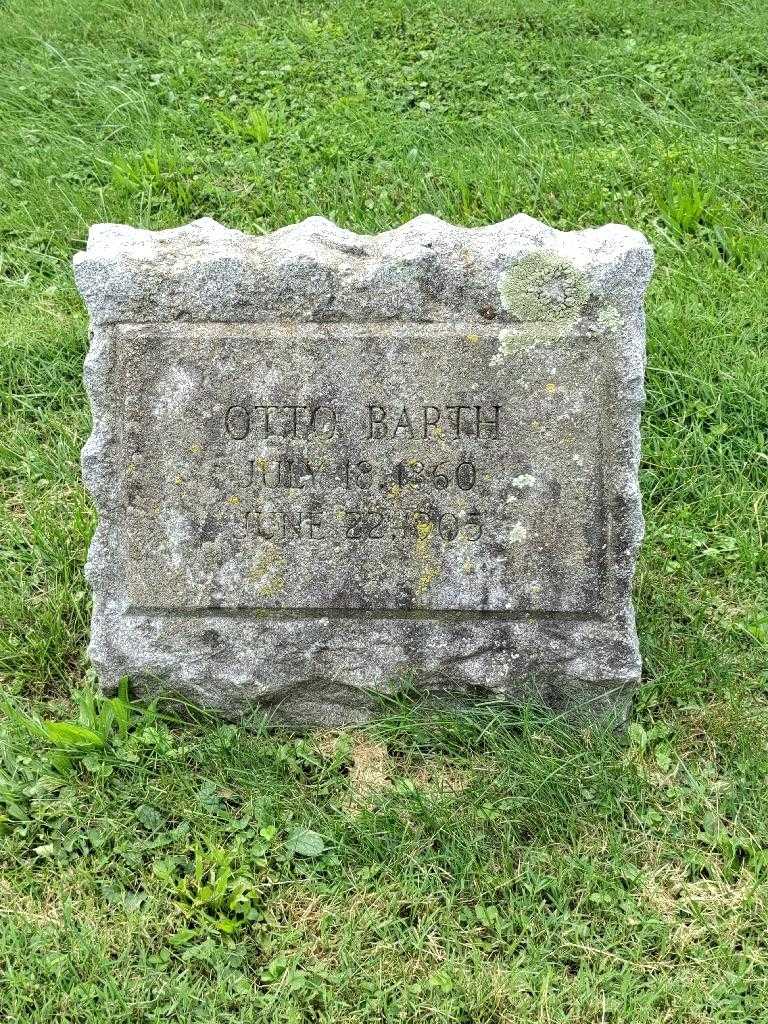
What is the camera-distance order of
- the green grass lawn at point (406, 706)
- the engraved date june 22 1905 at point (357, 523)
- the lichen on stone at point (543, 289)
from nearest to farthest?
1. the green grass lawn at point (406, 706)
2. the lichen on stone at point (543, 289)
3. the engraved date june 22 1905 at point (357, 523)

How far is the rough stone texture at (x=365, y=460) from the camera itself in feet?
8.55

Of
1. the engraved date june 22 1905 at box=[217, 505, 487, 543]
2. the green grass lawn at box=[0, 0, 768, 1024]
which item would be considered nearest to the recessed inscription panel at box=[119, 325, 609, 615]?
the engraved date june 22 1905 at box=[217, 505, 487, 543]

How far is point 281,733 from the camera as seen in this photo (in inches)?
115

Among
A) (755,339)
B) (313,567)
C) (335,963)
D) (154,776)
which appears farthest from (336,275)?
(755,339)

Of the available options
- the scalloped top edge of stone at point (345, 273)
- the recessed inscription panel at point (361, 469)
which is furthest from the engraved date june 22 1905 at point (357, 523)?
the scalloped top edge of stone at point (345, 273)

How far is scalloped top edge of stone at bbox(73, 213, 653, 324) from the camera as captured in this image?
2578 millimetres

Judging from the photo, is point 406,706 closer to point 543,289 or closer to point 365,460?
point 365,460

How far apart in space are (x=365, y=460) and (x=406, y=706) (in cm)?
70

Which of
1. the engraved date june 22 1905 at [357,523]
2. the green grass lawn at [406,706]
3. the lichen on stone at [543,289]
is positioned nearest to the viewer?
the green grass lawn at [406,706]

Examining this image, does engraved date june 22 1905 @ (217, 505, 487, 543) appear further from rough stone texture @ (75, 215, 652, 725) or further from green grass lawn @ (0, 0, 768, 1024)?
green grass lawn @ (0, 0, 768, 1024)

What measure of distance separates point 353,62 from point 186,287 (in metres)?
3.05

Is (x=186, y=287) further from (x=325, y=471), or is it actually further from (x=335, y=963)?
(x=335, y=963)

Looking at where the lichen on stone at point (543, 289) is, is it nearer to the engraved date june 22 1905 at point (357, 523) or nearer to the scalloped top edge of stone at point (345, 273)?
the scalloped top edge of stone at point (345, 273)

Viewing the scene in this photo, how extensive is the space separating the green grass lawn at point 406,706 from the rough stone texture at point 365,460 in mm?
226
